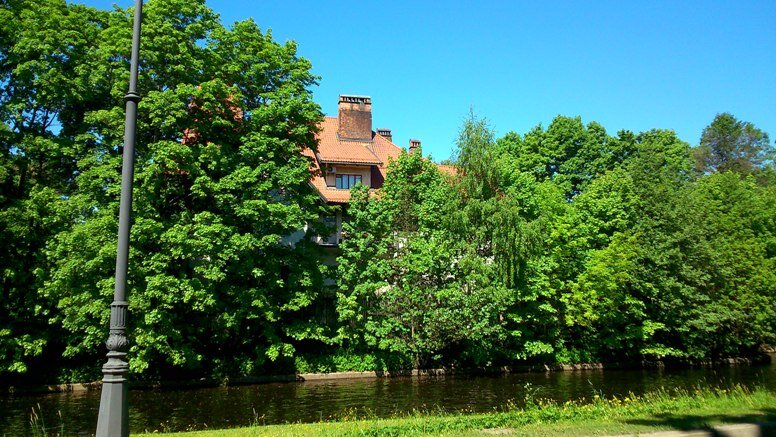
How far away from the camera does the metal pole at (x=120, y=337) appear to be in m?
7.56

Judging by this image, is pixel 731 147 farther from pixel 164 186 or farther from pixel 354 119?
pixel 164 186

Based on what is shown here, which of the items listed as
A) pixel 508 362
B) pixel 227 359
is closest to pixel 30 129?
pixel 227 359

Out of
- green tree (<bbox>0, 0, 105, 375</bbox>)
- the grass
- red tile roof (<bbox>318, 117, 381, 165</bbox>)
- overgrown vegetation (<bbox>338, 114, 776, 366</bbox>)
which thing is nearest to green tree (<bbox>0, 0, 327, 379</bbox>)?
green tree (<bbox>0, 0, 105, 375</bbox>)

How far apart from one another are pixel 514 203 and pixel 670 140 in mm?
24443

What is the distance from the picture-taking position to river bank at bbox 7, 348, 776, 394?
83.6ft

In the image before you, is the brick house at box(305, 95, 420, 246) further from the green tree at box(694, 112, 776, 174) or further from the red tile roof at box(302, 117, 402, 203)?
the green tree at box(694, 112, 776, 174)

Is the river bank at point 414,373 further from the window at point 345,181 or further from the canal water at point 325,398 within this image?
the window at point 345,181

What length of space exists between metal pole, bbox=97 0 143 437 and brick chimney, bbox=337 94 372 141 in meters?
34.0

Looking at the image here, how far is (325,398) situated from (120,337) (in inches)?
600

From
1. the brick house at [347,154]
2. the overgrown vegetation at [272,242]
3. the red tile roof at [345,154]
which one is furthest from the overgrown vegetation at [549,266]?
the red tile roof at [345,154]

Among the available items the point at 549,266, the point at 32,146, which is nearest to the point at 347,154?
the point at 549,266

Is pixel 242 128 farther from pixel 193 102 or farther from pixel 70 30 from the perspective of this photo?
pixel 70 30

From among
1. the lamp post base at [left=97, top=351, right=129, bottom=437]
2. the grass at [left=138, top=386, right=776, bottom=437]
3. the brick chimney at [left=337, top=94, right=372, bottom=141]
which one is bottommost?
the grass at [left=138, top=386, right=776, bottom=437]

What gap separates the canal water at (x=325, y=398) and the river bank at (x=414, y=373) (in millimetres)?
840
